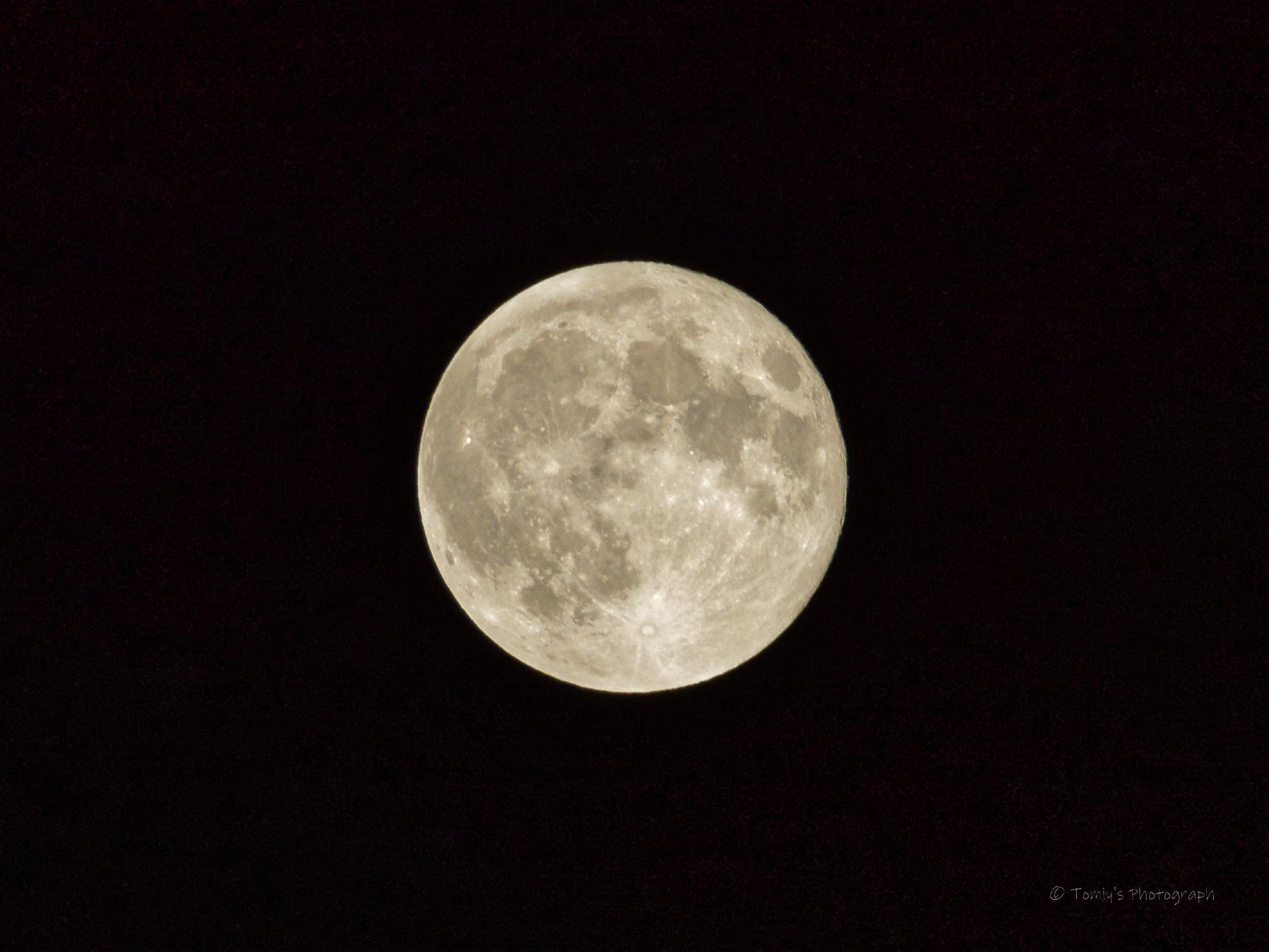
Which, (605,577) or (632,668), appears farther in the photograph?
(632,668)

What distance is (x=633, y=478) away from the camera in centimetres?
418

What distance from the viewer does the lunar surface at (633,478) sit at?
4.25 meters

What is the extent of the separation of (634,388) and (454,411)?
1.27 meters

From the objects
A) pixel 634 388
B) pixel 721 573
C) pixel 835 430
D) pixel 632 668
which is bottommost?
pixel 632 668

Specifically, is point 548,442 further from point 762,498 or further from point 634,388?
point 762,498

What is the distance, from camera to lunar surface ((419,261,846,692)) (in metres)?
4.25

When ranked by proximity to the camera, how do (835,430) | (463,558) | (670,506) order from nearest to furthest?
1. (670,506)
2. (463,558)
3. (835,430)

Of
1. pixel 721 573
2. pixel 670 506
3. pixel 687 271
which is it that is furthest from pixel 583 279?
pixel 721 573

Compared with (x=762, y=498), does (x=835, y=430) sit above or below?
above

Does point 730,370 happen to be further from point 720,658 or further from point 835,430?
point 720,658

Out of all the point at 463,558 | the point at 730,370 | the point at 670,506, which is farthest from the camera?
the point at 463,558

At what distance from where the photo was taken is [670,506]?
4.21m

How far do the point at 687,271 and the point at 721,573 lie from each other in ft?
6.83

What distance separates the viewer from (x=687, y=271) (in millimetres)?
5289
